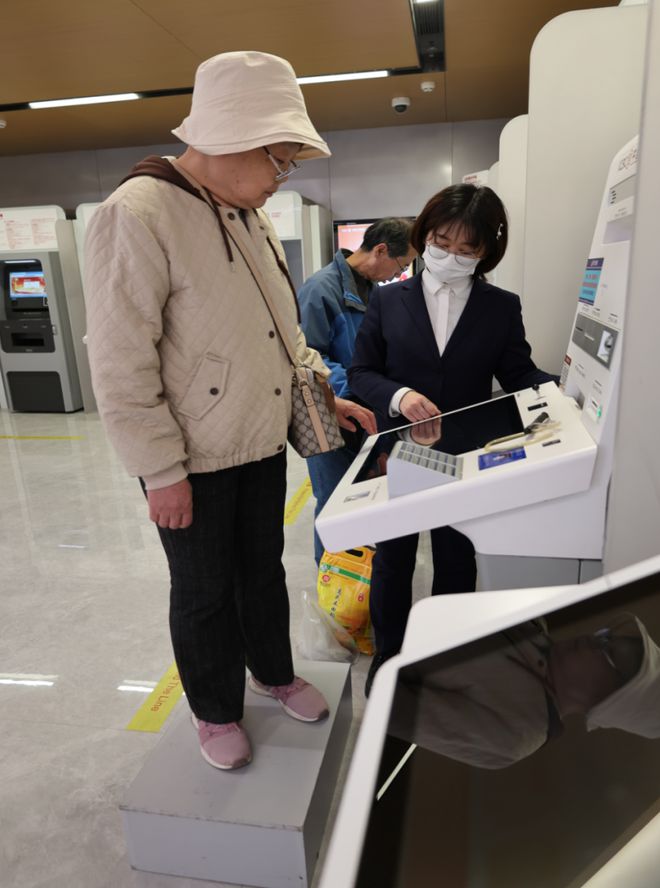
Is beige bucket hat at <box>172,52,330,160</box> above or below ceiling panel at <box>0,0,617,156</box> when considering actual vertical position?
below

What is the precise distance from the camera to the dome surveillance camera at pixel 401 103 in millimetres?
5484

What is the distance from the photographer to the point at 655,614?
0.67 meters

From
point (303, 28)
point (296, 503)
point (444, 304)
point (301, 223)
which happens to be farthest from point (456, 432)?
point (301, 223)

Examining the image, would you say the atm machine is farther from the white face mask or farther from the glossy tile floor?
the glossy tile floor

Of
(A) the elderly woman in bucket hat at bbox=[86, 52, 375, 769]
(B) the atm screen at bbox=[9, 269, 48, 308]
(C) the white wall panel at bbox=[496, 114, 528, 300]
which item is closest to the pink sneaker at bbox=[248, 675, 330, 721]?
(A) the elderly woman in bucket hat at bbox=[86, 52, 375, 769]

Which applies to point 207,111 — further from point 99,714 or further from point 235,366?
point 99,714

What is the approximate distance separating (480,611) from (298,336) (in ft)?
3.41

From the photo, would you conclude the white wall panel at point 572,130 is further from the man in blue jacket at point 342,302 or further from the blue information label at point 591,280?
the man in blue jacket at point 342,302

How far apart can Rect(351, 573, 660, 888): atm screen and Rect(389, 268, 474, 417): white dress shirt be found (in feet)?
3.81

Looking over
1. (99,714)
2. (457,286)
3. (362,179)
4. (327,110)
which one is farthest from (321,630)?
(362,179)

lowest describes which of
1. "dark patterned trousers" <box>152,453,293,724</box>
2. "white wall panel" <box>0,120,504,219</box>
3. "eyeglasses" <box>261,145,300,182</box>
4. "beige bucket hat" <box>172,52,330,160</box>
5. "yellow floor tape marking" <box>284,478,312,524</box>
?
"yellow floor tape marking" <box>284,478,312,524</box>

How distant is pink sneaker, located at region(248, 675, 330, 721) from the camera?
5.47ft

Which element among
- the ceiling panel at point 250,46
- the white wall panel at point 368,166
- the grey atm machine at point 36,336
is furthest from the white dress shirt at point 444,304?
the grey atm machine at point 36,336

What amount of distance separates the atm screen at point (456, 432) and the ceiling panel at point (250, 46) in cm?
296
